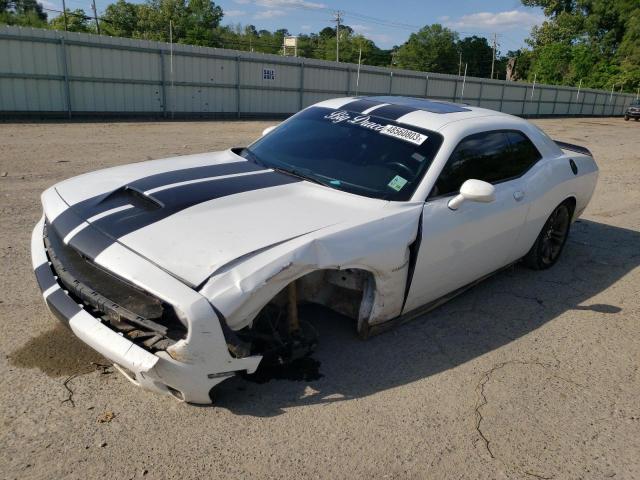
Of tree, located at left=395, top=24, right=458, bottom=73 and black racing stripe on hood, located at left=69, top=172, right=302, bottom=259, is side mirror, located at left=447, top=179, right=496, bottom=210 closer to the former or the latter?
black racing stripe on hood, located at left=69, top=172, right=302, bottom=259

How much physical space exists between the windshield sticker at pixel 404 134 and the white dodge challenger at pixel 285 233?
0.05 feet

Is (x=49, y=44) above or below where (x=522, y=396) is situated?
above

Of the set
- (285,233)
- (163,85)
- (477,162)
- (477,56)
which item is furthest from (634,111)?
(477,56)

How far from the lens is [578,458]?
2.56 metres

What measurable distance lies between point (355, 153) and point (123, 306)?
1.92 metres

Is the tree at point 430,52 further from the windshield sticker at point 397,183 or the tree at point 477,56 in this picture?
the windshield sticker at point 397,183

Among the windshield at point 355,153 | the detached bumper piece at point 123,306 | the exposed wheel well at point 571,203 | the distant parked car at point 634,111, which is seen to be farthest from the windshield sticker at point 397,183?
the distant parked car at point 634,111

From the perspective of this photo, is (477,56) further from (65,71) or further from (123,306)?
(123,306)

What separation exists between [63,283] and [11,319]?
0.92 metres

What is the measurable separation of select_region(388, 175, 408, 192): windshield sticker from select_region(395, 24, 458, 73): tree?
90903mm

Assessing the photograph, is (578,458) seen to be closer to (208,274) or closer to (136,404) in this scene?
(208,274)

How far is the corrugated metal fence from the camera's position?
15.5m

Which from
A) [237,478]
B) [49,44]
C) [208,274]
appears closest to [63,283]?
[208,274]

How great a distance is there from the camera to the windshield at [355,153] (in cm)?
339
